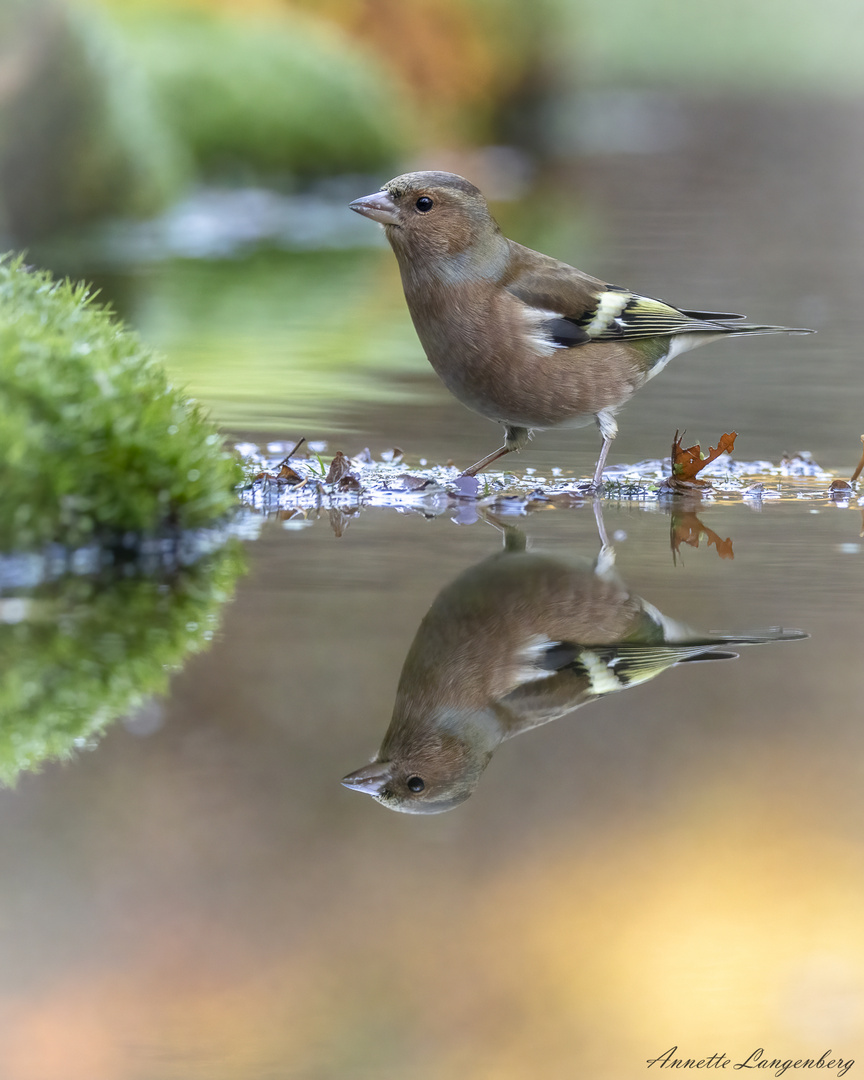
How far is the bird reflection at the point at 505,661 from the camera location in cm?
313

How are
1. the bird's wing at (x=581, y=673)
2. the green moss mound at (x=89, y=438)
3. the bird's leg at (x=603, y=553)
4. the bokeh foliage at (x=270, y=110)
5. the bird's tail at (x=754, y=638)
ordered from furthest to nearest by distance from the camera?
the bokeh foliage at (x=270, y=110)
the bird's leg at (x=603, y=553)
the green moss mound at (x=89, y=438)
the bird's tail at (x=754, y=638)
the bird's wing at (x=581, y=673)

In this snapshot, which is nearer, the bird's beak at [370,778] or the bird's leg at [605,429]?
the bird's beak at [370,778]

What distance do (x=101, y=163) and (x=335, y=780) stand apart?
13.3 meters

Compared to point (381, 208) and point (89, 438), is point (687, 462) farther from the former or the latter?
point (89, 438)

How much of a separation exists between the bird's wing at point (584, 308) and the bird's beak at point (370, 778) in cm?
295

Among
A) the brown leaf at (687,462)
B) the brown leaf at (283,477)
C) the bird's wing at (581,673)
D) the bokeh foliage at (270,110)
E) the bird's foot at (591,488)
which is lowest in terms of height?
the bird's wing at (581,673)

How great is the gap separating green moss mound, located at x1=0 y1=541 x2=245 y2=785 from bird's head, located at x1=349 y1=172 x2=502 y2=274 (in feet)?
5.85

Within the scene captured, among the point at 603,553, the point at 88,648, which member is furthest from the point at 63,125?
the point at 88,648

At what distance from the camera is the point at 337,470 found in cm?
572

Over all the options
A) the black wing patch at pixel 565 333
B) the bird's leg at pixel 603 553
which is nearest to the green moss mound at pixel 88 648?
the bird's leg at pixel 603 553

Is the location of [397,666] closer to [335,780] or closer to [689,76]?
[335,780]

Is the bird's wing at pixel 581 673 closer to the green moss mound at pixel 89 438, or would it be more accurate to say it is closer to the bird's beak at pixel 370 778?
the bird's beak at pixel 370 778
